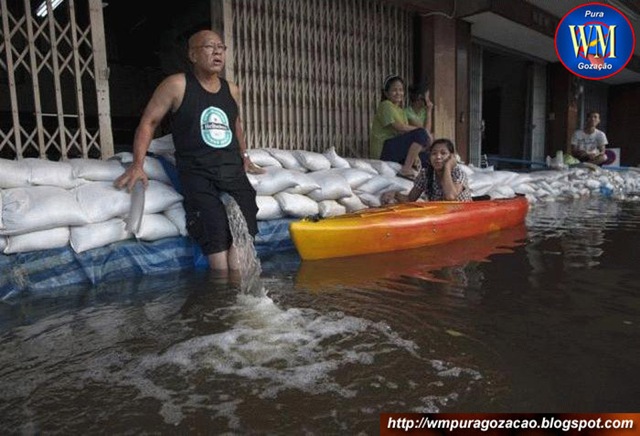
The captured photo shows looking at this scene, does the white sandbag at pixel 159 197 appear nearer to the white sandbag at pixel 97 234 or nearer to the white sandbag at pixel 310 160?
the white sandbag at pixel 97 234

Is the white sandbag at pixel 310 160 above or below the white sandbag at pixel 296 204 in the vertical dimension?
above

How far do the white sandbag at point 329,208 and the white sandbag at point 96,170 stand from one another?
5.15 ft

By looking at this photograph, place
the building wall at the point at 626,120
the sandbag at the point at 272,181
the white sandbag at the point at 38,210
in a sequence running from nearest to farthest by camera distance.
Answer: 1. the white sandbag at the point at 38,210
2. the sandbag at the point at 272,181
3. the building wall at the point at 626,120

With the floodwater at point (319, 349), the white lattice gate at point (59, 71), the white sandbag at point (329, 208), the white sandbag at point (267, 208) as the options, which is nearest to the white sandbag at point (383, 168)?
the white sandbag at point (329, 208)

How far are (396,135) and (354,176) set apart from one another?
3.83ft

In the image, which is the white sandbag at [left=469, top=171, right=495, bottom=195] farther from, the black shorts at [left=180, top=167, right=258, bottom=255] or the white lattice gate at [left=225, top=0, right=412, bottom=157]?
the black shorts at [left=180, top=167, right=258, bottom=255]

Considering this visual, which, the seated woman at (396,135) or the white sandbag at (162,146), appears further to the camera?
the seated woman at (396,135)

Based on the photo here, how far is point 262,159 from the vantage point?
12.9 feet

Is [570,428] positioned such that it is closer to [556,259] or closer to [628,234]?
[556,259]

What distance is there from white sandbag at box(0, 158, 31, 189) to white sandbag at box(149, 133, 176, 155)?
784 mm

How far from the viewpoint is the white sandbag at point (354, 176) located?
434cm

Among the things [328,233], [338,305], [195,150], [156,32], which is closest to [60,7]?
[156,32]

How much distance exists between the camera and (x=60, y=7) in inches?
256

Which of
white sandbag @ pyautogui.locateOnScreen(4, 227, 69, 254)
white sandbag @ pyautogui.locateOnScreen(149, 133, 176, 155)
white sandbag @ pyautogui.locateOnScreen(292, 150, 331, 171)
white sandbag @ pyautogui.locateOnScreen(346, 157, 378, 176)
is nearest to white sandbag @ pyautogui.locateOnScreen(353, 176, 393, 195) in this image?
white sandbag @ pyautogui.locateOnScreen(346, 157, 378, 176)
